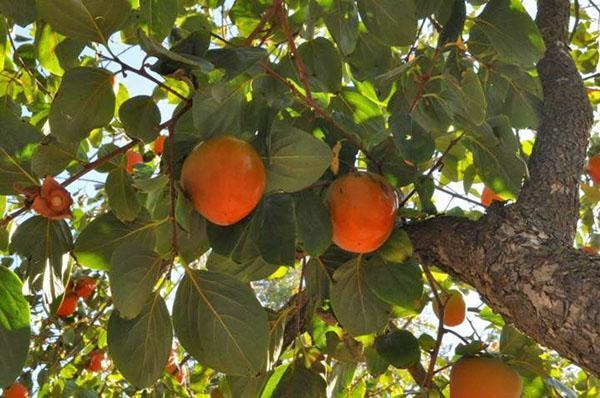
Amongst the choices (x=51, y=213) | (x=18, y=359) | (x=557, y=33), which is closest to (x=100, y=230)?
(x=51, y=213)

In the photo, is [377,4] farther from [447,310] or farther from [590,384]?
[590,384]

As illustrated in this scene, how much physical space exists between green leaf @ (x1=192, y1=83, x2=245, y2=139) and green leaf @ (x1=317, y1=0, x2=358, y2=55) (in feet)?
1.04

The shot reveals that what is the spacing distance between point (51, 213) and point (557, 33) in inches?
63.4

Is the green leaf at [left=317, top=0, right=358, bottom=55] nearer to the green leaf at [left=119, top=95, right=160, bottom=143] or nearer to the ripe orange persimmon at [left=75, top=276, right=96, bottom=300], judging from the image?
the green leaf at [left=119, top=95, right=160, bottom=143]

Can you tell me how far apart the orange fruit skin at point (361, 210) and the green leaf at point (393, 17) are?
266 mm

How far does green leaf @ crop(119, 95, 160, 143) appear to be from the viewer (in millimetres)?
1126

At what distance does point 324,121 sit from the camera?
1309 millimetres

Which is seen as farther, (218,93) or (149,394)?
(149,394)

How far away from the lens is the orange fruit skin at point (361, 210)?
117 cm

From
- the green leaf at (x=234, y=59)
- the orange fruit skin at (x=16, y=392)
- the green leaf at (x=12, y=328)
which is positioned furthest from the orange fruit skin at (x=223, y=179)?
the orange fruit skin at (x=16, y=392)

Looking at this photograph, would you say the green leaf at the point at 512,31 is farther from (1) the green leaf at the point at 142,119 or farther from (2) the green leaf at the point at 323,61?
(1) the green leaf at the point at 142,119

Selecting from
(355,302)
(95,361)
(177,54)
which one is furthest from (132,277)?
(95,361)

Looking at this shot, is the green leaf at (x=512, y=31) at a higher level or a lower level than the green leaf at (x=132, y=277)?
higher

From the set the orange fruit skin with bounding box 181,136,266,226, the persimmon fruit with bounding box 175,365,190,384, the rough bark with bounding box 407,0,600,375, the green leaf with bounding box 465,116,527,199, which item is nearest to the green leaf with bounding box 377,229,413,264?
the rough bark with bounding box 407,0,600,375
